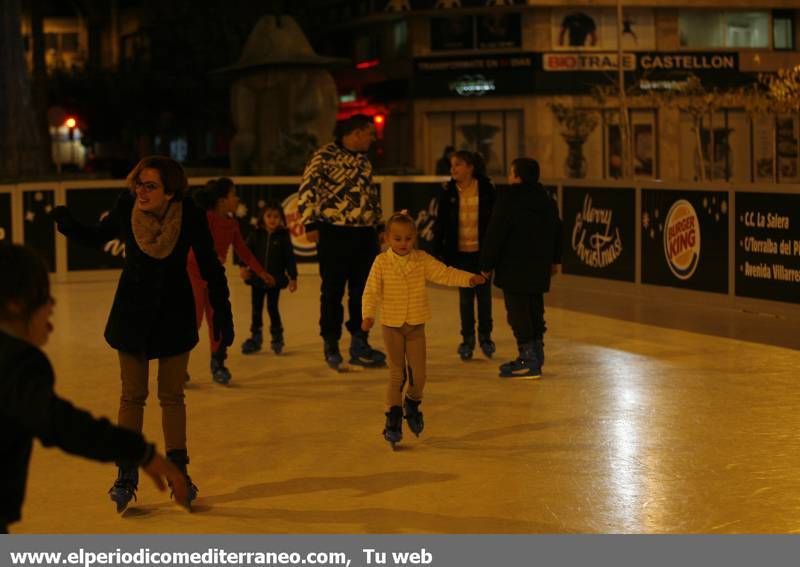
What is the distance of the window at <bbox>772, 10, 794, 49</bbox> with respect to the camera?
175 ft

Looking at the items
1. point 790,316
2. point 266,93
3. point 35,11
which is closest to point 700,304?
point 790,316

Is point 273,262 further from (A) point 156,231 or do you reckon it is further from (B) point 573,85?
(B) point 573,85

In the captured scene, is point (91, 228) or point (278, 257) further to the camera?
point (278, 257)

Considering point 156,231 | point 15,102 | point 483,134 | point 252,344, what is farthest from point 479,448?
point 483,134

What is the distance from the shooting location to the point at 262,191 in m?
19.7

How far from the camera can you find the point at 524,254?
10773 millimetres

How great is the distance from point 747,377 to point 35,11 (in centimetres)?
3582

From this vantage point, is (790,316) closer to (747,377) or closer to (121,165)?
(747,377)

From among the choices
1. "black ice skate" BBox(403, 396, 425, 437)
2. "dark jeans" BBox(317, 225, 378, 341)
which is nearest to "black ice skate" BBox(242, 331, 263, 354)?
"dark jeans" BBox(317, 225, 378, 341)

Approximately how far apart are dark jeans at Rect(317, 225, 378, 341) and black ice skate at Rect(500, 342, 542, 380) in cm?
130

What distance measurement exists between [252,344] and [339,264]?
153cm

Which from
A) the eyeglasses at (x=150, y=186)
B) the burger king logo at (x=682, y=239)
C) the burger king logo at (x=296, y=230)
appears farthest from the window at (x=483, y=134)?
the eyeglasses at (x=150, y=186)

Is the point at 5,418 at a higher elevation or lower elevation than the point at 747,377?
higher

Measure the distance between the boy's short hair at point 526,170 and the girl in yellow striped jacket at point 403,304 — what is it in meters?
2.37
